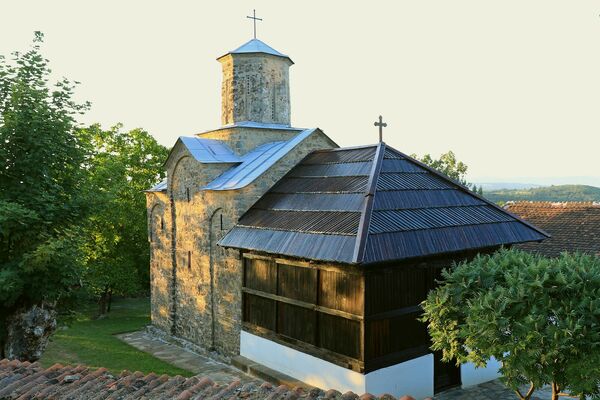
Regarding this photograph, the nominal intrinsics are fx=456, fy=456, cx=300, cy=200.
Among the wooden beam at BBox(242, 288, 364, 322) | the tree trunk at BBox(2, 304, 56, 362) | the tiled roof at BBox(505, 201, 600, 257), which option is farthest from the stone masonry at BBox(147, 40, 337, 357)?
the tiled roof at BBox(505, 201, 600, 257)

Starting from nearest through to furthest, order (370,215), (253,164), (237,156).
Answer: (370,215), (253,164), (237,156)

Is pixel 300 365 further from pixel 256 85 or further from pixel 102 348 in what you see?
pixel 256 85

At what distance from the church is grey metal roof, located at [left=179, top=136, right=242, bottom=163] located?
0.04 m

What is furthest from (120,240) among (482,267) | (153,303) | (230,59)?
(482,267)

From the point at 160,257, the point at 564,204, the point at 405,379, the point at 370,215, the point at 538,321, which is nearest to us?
the point at 538,321

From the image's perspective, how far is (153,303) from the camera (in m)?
16.8

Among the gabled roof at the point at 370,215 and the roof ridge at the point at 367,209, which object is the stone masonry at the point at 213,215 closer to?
the gabled roof at the point at 370,215

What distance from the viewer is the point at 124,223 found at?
21719 mm

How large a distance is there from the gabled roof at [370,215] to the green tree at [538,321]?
5.64 ft

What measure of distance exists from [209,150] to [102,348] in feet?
24.8

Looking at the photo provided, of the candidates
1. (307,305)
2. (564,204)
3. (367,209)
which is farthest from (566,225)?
(307,305)

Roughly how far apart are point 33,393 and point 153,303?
1145cm

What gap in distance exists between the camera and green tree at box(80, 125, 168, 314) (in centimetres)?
2078

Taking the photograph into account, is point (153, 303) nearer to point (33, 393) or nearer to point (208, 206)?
point (208, 206)
